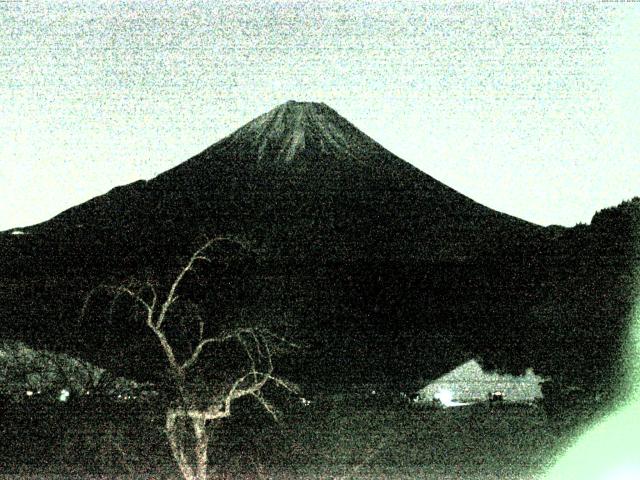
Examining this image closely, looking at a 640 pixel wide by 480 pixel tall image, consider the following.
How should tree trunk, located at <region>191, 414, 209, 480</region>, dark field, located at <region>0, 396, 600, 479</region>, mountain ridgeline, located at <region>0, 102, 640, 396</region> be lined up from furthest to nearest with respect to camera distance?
mountain ridgeline, located at <region>0, 102, 640, 396</region> < dark field, located at <region>0, 396, 600, 479</region> < tree trunk, located at <region>191, 414, 209, 480</region>

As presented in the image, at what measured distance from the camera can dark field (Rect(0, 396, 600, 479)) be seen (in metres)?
18.3

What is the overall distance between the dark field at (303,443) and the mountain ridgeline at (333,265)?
2.43 metres

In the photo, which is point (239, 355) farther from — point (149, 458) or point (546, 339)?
point (149, 458)

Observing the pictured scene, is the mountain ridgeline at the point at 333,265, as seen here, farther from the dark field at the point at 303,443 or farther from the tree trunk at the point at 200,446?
the dark field at the point at 303,443

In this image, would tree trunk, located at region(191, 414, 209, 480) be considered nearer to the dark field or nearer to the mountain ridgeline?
the mountain ridgeline

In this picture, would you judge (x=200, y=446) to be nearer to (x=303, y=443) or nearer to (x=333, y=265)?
(x=303, y=443)

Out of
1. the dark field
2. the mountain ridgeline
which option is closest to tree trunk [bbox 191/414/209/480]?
the mountain ridgeline

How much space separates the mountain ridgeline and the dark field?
243cm

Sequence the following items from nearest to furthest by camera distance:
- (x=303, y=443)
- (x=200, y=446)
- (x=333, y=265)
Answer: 1. (x=200, y=446)
2. (x=303, y=443)
3. (x=333, y=265)

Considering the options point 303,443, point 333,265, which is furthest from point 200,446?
point 333,265

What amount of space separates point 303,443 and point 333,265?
175ft

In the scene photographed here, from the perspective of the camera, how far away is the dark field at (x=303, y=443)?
1831 cm

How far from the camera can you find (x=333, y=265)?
74000 millimetres

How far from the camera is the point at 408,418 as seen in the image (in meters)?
23.4
